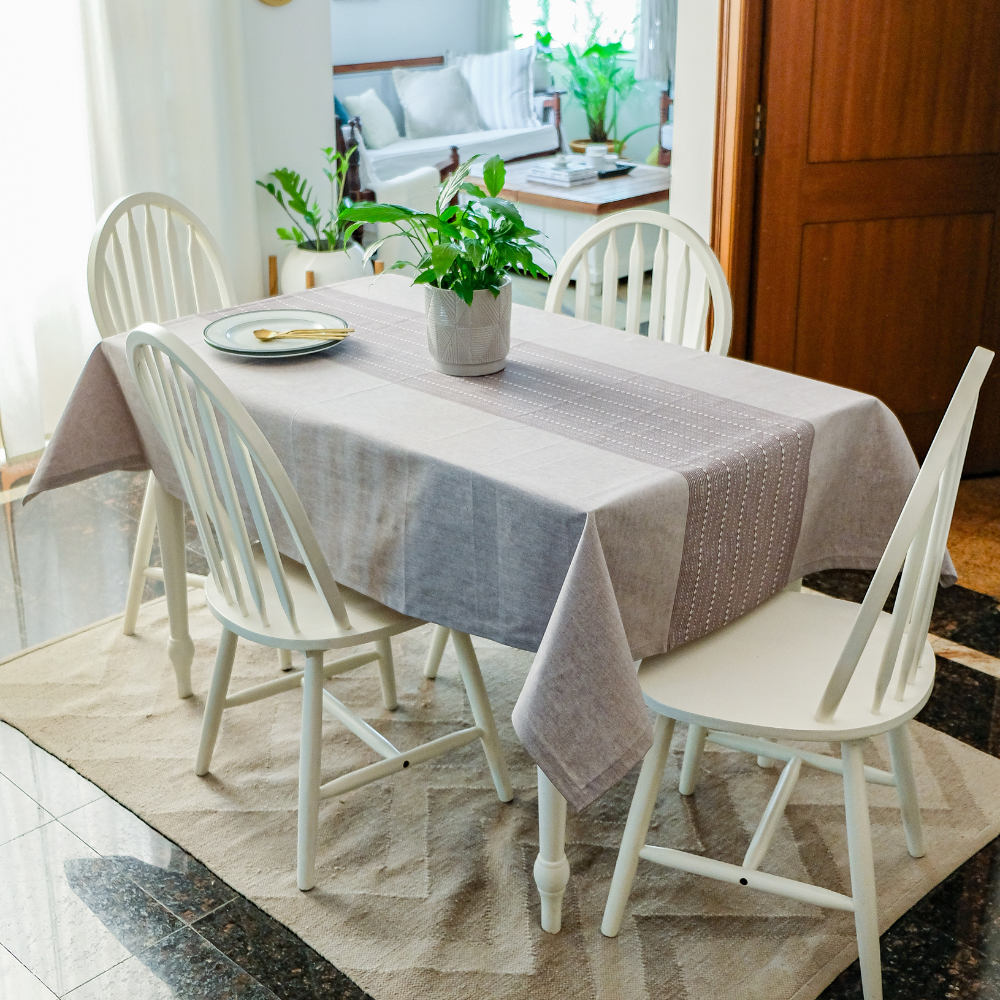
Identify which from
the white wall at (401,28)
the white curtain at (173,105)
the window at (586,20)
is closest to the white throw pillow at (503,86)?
the window at (586,20)

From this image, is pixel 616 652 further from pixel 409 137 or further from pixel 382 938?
pixel 409 137

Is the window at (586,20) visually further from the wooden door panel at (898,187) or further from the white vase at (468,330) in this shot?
the white vase at (468,330)

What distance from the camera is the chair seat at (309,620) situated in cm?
167

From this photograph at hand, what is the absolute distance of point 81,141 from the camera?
351 centimetres

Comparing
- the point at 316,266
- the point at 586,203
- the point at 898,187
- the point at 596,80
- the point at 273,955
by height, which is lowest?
the point at 273,955

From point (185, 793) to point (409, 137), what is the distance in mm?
5254

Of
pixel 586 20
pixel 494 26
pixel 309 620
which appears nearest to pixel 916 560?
pixel 309 620

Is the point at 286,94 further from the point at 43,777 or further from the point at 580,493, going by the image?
the point at 580,493

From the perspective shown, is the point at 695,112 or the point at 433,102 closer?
the point at 695,112

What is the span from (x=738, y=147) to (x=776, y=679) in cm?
180

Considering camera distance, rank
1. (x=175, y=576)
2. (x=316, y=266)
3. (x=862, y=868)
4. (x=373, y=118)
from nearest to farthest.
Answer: (x=862, y=868)
(x=175, y=576)
(x=316, y=266)
(x=373, y=118)

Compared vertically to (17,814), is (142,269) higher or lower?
higher

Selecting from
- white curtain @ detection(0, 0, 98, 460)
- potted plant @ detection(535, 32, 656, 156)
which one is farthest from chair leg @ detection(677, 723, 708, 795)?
potted plant @ detection(535, 32, 656, 156)

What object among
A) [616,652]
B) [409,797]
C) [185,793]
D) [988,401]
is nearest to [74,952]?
[185,793]
